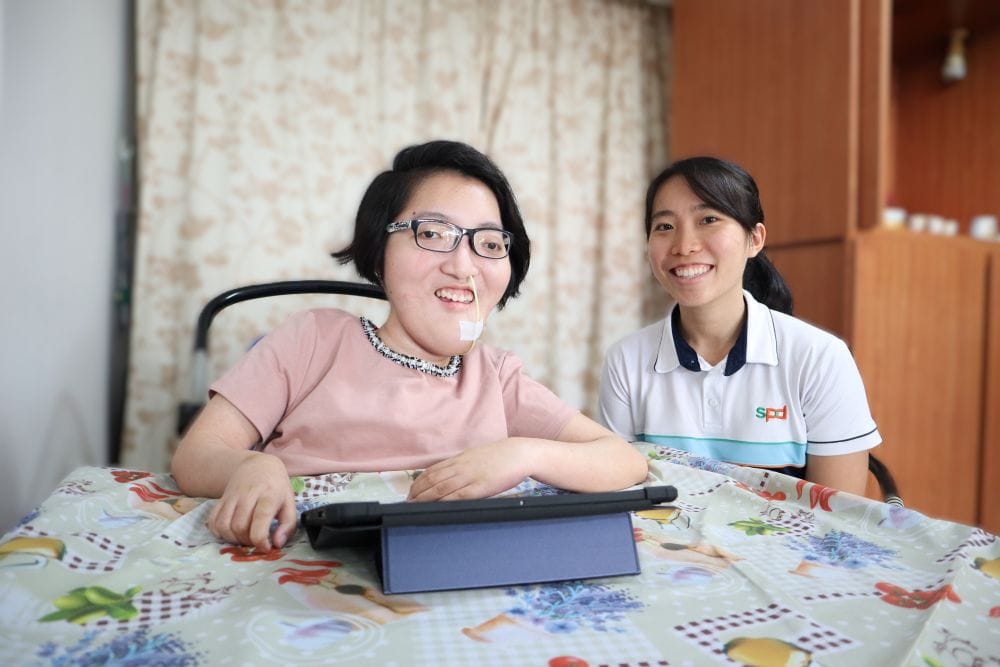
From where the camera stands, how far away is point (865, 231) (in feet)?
7.48

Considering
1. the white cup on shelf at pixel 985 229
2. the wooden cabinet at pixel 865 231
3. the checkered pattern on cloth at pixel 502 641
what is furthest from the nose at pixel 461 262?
the white cup on shelf at pixel 985 229

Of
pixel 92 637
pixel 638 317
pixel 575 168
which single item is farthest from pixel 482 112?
pixel 92 637

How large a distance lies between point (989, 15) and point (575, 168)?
1833 millimetres

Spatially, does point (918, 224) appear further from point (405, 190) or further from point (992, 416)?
point (405, 190)

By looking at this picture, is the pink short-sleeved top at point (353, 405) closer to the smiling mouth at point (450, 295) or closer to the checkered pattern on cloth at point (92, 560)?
the smiling mouth at point (450, 295)

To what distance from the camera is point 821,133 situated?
2369 millimetres

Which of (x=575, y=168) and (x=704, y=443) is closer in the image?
(x=704, y=443)

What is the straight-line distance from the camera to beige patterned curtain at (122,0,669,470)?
8.67ft

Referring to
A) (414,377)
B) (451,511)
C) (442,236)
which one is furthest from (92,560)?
(442,236)

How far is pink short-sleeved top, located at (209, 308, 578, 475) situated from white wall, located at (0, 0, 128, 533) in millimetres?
738

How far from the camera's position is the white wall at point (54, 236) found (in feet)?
4.44

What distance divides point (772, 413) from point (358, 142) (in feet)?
7.30

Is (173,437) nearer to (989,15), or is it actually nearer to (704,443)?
(704,443)

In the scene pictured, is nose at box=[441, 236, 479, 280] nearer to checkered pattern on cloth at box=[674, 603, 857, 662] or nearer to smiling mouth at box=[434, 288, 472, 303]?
smiling mouth at box=[434, 288, 472, 303]
